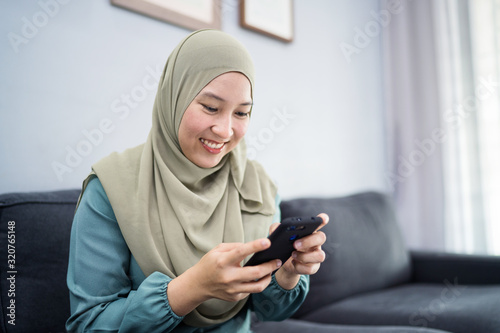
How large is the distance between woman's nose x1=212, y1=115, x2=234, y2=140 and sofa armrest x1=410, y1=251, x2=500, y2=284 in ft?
5.19

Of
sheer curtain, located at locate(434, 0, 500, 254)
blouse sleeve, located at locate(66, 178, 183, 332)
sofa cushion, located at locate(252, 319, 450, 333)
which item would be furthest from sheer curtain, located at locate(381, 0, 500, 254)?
blouse sleeve, located at locate(66, 178, 183, 332)

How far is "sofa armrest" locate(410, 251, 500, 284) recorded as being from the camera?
6.29 feet

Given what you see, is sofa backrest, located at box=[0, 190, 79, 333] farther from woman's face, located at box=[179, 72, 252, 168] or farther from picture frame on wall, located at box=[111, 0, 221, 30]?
picture frame on wall, located at box=[111, 0, 221, 30]

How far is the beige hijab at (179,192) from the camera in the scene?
897 mm

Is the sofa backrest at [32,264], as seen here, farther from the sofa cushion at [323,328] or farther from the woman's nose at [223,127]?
the sofa cushion at [323,328]

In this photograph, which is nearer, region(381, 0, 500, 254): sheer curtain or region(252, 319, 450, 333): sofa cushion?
region(252, 319, 450, 333): sofa cushion

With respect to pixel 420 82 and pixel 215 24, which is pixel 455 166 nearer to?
pixel 420 82

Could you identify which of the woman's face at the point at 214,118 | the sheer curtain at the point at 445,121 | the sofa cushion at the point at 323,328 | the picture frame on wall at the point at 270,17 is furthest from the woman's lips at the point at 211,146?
the sheer curtain at the point at 445,121

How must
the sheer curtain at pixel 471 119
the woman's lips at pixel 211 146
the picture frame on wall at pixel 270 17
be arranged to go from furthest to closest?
1. the sheer curtain at pixel 471 119
2. the picture frame on wall at pixel 270 17
3. the woman's lips at pixel 211 146

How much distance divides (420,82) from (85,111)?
2177 mm

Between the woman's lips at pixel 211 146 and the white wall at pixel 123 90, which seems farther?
the white wall at pixel 123 90

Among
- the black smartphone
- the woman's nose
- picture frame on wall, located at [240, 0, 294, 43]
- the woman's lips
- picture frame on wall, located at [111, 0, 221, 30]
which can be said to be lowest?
the black smartphone

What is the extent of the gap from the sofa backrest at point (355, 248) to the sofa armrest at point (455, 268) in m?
0.09

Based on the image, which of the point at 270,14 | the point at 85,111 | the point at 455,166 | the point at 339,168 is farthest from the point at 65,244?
the point at 455,166
